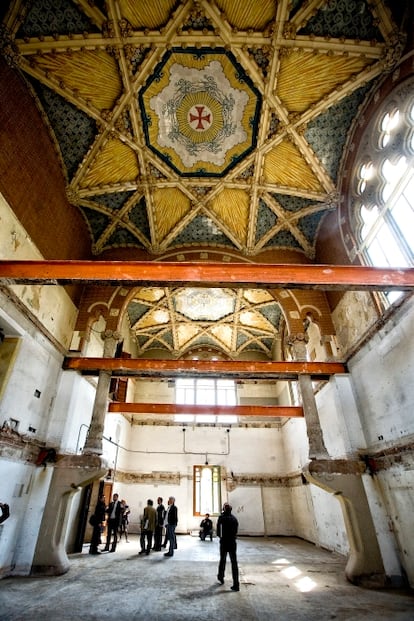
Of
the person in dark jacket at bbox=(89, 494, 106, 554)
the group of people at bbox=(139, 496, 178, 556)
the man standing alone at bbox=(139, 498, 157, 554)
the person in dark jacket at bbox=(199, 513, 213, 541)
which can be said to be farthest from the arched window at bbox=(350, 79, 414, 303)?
the person in dark jacket at bbox=(199, 513, 213, 541)

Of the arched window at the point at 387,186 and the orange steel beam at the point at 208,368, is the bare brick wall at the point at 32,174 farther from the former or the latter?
the arched window at the point at 387,186

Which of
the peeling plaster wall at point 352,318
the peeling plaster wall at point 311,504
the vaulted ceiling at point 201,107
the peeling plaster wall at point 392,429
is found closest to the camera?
the peeling plaster wall at point 392,429

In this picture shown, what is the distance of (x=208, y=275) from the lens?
479 centimetres

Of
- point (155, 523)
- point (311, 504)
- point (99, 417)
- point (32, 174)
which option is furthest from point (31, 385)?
point (311, 504)

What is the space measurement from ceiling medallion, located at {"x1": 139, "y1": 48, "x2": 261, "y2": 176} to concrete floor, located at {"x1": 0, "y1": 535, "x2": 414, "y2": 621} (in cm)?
1015

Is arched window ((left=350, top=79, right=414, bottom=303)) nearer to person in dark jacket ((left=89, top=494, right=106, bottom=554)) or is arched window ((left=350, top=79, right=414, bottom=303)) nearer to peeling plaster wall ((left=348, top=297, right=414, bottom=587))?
peeling plaster wall ((left=348, top=297, right=414, bottom=587))

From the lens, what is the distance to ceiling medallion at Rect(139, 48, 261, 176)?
7.45 metres

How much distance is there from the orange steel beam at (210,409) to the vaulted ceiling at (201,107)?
542 cm

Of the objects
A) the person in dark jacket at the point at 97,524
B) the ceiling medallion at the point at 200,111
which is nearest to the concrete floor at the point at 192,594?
the person in dark jacket at the point at 97,524

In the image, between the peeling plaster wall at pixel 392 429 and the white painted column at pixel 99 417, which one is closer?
the peeling plaster wall at pixel 392 429

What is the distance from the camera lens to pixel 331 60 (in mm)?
7156

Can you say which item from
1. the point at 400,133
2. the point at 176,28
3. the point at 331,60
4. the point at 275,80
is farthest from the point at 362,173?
the point at 176,28

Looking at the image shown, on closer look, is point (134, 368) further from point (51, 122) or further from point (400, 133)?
point (400, 133)

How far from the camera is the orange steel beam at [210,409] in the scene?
949 centimetres
